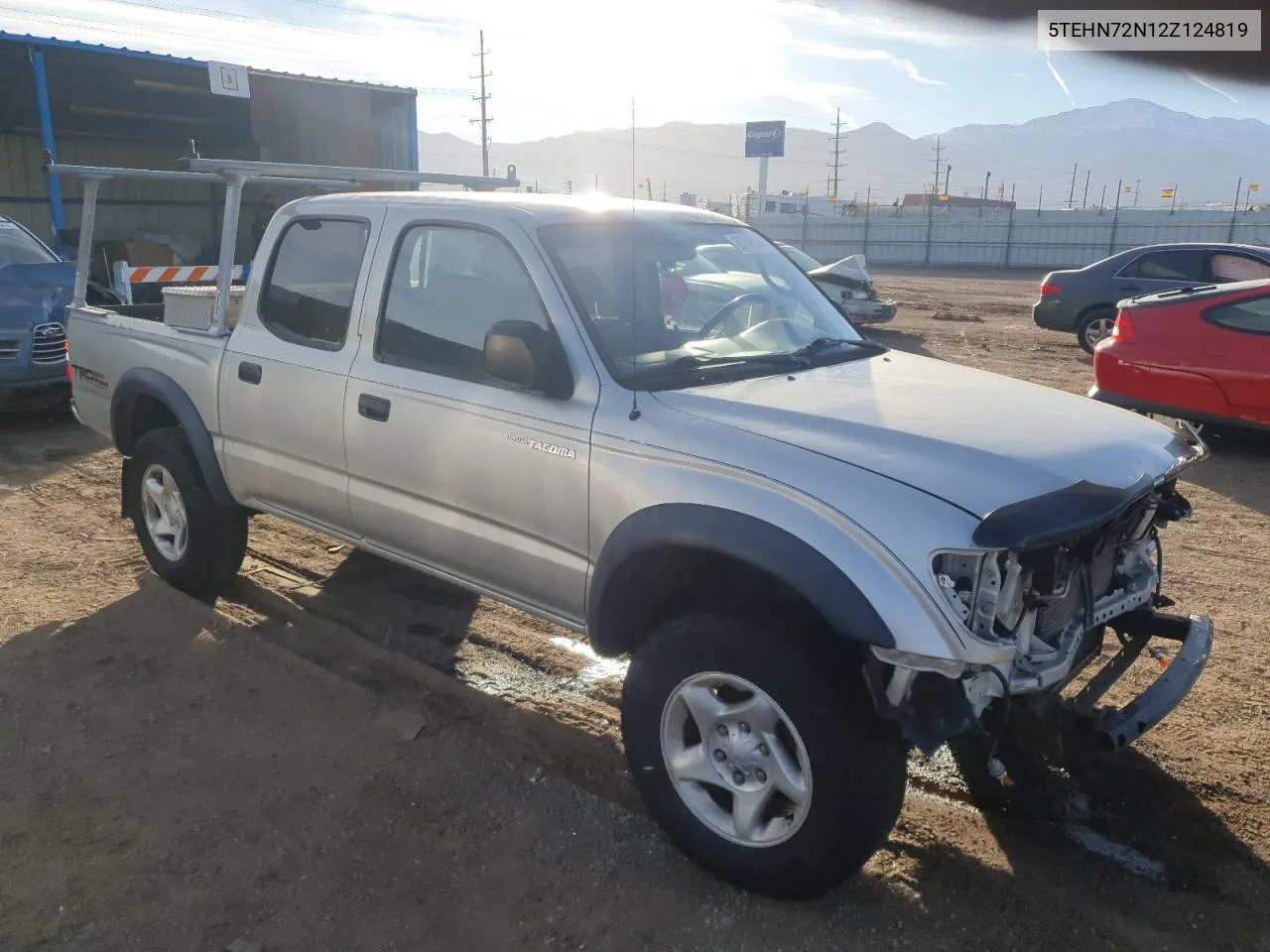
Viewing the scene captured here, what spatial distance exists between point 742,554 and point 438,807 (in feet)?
4.84

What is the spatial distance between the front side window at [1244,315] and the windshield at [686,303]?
4.86m

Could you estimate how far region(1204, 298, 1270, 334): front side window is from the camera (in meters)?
7.29

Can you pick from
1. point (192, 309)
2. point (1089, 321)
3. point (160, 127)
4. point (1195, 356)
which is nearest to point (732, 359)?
point (192, 309)

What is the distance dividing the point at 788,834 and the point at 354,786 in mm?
1576

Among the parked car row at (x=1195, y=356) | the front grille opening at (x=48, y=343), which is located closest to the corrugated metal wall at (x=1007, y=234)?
the parked car row at (x=1195, y=356)

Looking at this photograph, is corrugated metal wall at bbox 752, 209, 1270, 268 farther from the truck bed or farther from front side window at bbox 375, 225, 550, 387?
front side window at bbox 375, 225, 550, 387

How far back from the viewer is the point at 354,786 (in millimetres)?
3383

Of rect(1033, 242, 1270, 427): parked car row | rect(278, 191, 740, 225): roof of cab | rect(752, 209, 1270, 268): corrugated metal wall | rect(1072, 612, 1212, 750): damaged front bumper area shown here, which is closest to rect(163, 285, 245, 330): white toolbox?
rect(278, 191, 740, 225): roof of cab

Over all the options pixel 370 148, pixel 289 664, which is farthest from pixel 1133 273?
pixel 289 664

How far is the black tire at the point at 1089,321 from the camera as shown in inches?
516

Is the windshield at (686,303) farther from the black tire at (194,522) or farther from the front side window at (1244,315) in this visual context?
the front side window at (1244,315)

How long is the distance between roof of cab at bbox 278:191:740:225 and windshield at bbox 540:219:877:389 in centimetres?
7

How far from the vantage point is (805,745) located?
2.57 meters

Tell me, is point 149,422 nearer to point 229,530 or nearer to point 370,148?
point 229,530
